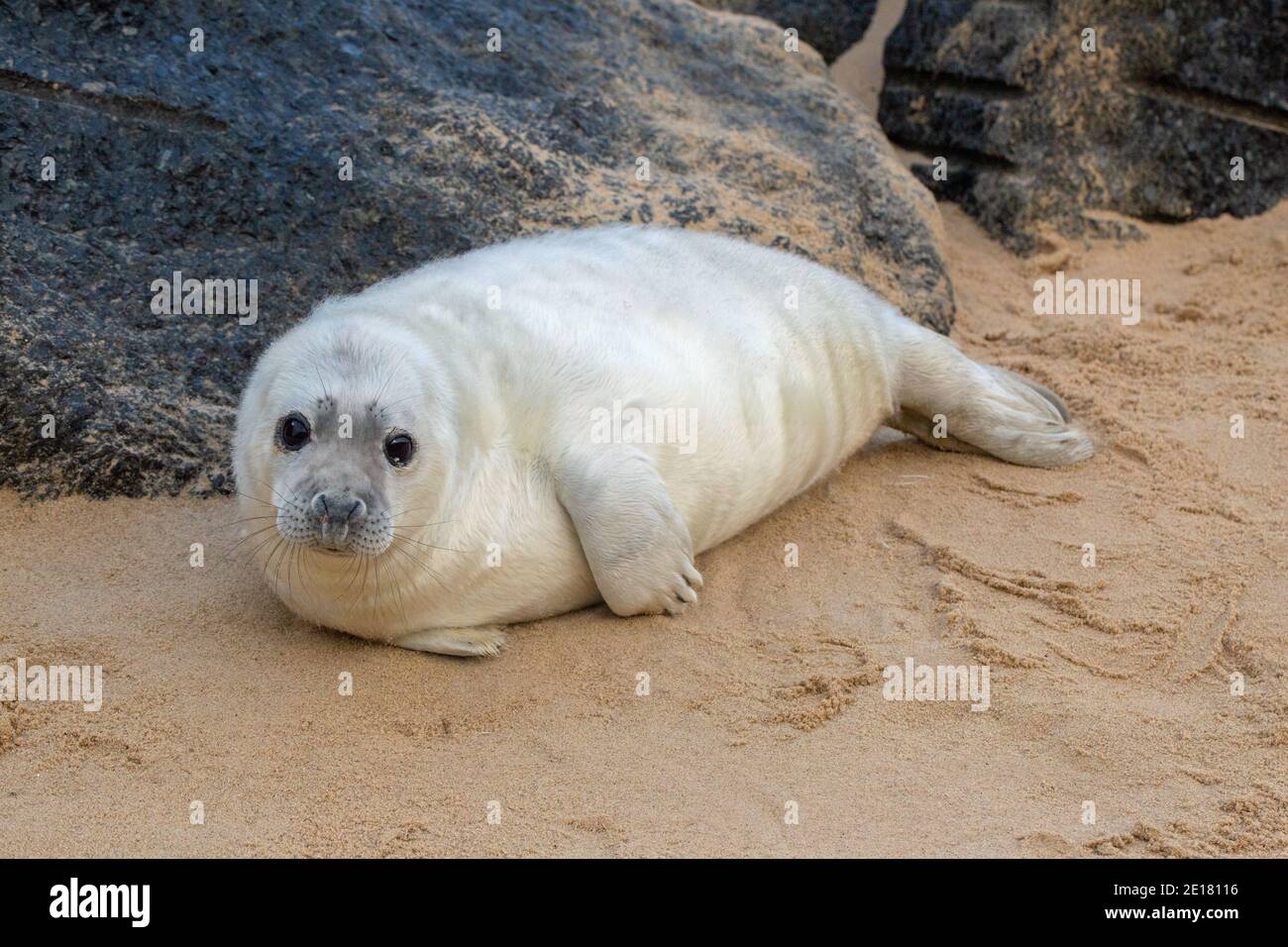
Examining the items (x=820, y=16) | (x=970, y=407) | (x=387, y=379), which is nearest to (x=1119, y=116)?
(x=820, y=16)

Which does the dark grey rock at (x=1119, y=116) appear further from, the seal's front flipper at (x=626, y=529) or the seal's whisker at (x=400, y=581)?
the seal's whisker at (x=400, y=581)

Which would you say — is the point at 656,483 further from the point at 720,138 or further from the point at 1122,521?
the point at 720,138

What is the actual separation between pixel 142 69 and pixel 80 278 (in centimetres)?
83

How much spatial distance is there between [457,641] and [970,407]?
2.20 meters

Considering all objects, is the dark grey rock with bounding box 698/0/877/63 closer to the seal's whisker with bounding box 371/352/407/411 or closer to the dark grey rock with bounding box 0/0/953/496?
the dark grey rock with bounding box 0/0/953/496

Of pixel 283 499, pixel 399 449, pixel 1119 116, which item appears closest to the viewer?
pixel 283 499

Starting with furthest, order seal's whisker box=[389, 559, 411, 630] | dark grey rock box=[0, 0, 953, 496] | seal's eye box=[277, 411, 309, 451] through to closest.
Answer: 1. dark grey rock box=[0, 0, 953, 496]
2. seal's whisker box=[389, 559, 411, 630]
3. seal's eye box=[277, 411, 309, 451]

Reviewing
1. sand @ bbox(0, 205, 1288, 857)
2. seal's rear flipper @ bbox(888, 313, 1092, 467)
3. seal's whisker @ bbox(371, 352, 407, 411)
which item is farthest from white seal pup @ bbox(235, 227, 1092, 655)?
seal's rear flipper @ bbox(888, 313, 1092, 467)

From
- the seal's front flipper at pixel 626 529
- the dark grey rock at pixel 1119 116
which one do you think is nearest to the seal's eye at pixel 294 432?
the seal's front flipper at pixel 626 529

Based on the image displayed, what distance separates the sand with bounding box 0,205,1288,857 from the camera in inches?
125

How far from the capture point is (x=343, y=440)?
371 cm

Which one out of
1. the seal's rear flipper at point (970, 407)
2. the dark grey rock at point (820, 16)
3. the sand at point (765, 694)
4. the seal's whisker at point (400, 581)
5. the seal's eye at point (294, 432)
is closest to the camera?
the sand at point (765, 694)

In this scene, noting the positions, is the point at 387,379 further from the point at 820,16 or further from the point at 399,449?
the point at 820,16

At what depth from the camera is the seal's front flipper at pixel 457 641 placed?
3963 mm
